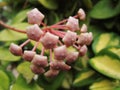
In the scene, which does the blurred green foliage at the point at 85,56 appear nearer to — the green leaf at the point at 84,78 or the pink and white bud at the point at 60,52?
the green leaf at the point at 84,78

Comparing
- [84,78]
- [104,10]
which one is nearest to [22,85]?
[84,78]

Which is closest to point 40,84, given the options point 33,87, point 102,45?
point 33,87

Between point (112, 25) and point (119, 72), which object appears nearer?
point (119, 72)

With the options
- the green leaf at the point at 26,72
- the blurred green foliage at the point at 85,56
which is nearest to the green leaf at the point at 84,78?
the blurred green foliage at the point at 85,56

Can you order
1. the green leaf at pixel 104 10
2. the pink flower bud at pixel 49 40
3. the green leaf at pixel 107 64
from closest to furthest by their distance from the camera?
the pink flower bud at pixel 49 40, the green leaf at pixel 107 64, the green leaf at pixel 104 10

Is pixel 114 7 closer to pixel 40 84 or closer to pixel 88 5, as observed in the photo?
pixel 88 5

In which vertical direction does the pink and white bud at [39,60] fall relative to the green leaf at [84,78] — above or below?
above
